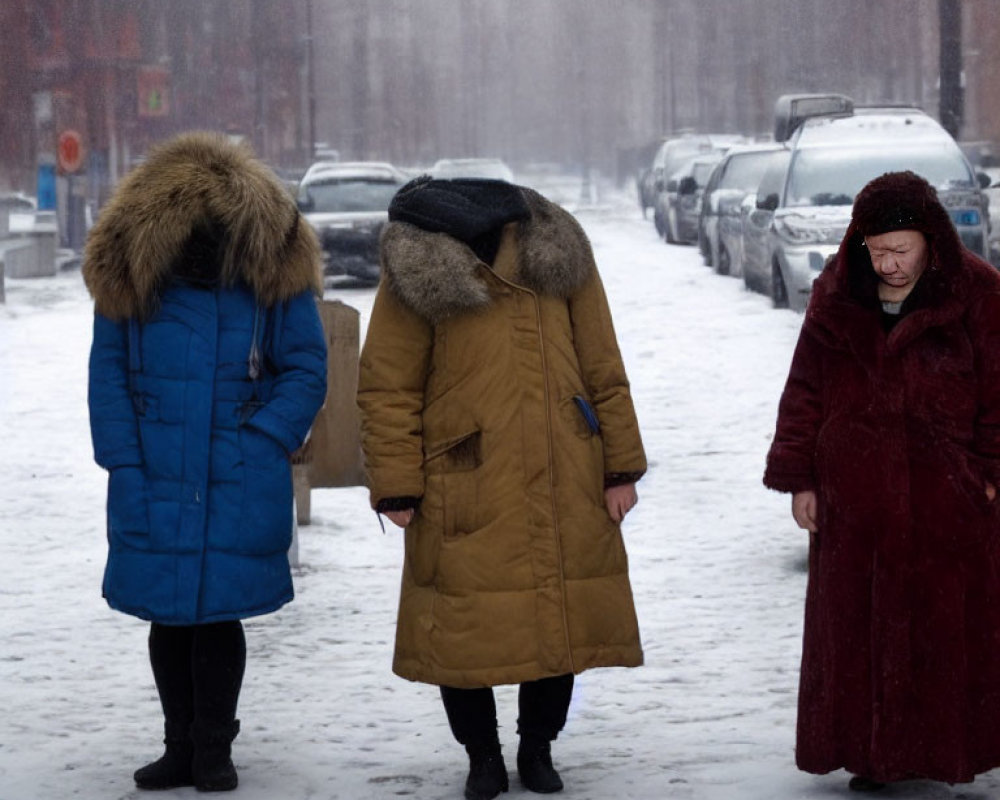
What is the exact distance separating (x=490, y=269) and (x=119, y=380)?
0.90 m

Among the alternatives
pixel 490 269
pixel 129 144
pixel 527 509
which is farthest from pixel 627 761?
pixel 129 144

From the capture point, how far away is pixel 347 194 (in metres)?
25.2

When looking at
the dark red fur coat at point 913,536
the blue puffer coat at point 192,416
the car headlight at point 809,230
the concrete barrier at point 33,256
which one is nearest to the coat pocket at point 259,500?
the blue puffer coat at point 192,416

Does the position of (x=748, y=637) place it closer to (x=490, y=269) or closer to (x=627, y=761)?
(x=627, y=761)

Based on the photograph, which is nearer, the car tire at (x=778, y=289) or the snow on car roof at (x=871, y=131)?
the car tire at (x=778, y=289)

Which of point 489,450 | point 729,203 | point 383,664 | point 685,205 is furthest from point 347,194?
point 489,450

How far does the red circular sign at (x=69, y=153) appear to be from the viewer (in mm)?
29763

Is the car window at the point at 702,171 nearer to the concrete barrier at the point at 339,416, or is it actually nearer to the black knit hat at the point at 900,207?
the concrete barrier at the point at 339,416

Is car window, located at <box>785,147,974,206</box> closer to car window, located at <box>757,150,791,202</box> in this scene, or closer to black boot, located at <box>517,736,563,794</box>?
car window, located at <box>757,150,791,202</box>

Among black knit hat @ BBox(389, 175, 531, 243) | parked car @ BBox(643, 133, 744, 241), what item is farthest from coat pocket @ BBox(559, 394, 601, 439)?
parked car @ BBox(643, 133, 744, 241)

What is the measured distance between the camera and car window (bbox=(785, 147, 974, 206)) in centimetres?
1778

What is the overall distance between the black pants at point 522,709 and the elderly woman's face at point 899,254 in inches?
46.6

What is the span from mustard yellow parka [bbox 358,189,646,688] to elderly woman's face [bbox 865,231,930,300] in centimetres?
64

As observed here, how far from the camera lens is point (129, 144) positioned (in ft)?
198
